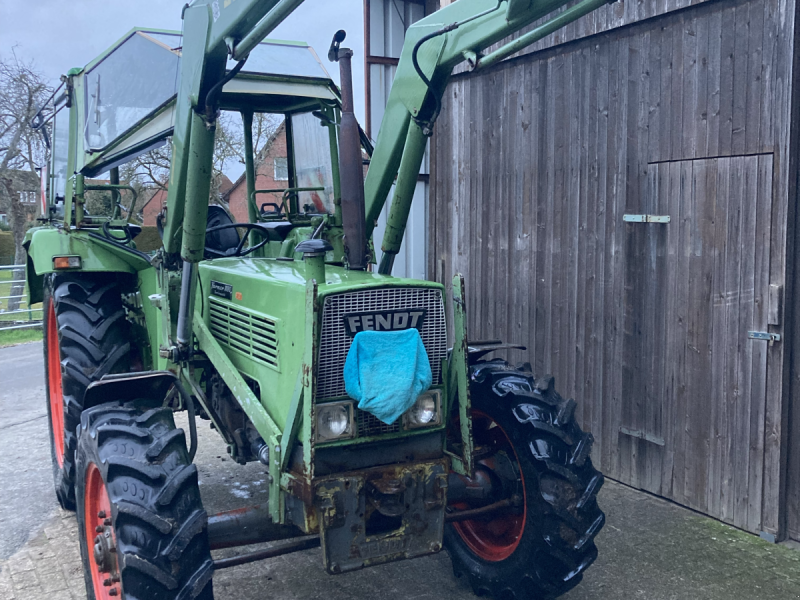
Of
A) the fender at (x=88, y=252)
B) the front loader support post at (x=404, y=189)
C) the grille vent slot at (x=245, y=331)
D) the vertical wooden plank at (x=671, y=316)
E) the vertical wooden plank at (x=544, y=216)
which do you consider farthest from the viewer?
the vertical wooden plank at (x=544, y=216)

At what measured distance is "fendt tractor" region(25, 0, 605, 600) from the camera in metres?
3.00

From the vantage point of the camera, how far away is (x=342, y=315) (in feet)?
9.88

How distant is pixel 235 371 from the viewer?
354 centimetres

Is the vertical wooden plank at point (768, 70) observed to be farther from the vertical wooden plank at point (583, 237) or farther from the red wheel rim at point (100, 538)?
the red wheel rim at point (100, 538)

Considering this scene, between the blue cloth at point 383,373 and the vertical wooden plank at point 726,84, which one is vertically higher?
the vertical wooden plank at point 726,84

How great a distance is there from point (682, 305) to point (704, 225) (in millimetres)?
529

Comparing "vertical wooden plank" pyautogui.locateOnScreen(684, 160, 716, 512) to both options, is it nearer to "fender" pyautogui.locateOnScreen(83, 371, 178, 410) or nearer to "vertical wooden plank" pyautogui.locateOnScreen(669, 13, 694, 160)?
"vertical wooden plank" pyautogui.locateOnScreen(669, 13, 694, 160)

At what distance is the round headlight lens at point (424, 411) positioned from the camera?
323 cm

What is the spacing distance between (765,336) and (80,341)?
13.1 feet

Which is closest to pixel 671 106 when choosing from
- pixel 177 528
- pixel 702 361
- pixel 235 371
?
pixel 702 361

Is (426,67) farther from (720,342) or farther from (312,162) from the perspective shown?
(720,342)

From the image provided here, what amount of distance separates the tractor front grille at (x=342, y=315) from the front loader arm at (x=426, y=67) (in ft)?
2.35

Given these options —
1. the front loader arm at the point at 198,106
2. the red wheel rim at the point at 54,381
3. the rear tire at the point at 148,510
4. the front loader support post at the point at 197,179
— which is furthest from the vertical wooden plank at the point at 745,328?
the red wheel rim at the point at 54,381

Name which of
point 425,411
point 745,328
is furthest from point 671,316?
point 425,411
